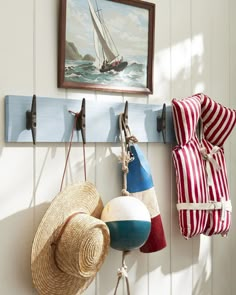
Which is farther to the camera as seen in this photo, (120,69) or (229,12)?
(229,12)

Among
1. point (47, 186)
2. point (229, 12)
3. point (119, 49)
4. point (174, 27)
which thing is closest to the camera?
point (47, 186)

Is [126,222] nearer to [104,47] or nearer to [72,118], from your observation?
[72,118]

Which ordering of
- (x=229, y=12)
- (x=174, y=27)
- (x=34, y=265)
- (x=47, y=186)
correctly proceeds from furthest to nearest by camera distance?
(x=229, y=12) < (x=174, y=27) < (x=47, y=186) < (x=34, y=265)

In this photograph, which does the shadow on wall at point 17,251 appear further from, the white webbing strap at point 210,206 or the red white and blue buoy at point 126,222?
the white webbing strap at point 210,206

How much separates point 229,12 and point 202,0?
169mm

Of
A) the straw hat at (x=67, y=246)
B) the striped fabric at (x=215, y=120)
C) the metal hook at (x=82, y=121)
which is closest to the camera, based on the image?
the straw hat at (x=67, y=246)

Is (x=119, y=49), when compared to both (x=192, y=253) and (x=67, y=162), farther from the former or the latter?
(x=192, y=253)

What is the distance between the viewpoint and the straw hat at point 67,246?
4.36ft

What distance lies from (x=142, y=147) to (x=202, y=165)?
0.80ft

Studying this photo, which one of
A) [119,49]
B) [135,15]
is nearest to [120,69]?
[119,49]

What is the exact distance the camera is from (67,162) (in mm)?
1506

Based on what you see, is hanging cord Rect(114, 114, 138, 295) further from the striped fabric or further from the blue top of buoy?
the striped fabric

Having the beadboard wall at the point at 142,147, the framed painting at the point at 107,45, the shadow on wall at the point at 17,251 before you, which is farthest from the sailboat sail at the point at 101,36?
the shadow on wall at the point at 17,251

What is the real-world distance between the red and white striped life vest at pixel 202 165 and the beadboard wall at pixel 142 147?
85 mm
